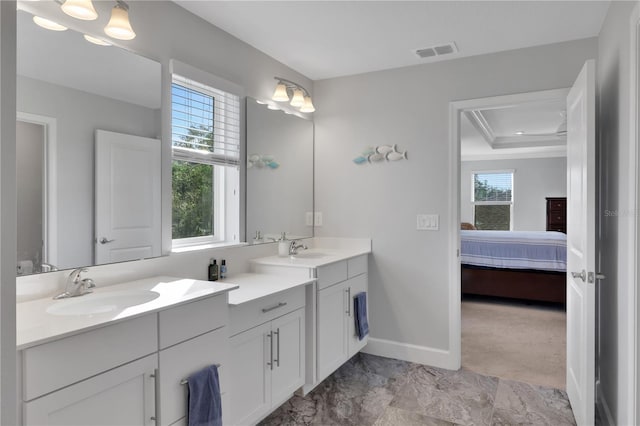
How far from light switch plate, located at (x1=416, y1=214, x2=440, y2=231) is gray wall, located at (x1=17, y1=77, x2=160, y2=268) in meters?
2.27

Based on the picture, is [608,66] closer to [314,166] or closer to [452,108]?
[452,108]

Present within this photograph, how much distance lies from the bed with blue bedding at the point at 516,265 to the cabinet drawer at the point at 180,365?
429 cm

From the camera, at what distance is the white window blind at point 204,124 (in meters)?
2.28

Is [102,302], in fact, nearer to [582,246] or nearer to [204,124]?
[204,124]

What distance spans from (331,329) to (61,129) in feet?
6.36

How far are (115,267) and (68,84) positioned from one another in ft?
2.77

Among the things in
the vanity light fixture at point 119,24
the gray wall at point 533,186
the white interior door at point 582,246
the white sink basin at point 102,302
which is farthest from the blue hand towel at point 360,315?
the gray wall at point 533,186

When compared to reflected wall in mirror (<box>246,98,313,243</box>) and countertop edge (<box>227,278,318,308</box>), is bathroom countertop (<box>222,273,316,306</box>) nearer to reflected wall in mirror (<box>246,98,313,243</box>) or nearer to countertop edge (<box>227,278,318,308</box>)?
countertop edge (<box>227,278,318,308</box>)

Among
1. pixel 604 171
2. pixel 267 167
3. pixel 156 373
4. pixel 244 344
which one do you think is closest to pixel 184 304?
pixel 156 373

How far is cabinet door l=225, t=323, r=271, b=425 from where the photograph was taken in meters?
1.91

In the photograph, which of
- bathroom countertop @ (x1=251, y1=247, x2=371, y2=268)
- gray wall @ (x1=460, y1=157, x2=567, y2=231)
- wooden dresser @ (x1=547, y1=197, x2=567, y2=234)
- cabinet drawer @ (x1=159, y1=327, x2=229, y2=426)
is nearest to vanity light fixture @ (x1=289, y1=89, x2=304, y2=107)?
bathroom countertop @ (x1=251, y1=247, x2=371, y2=268)

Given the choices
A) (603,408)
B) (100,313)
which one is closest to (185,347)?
(100,313)

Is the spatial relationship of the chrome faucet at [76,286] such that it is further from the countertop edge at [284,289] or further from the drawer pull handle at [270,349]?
the drawer pull handle at [270,349]

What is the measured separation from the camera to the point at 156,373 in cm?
148
